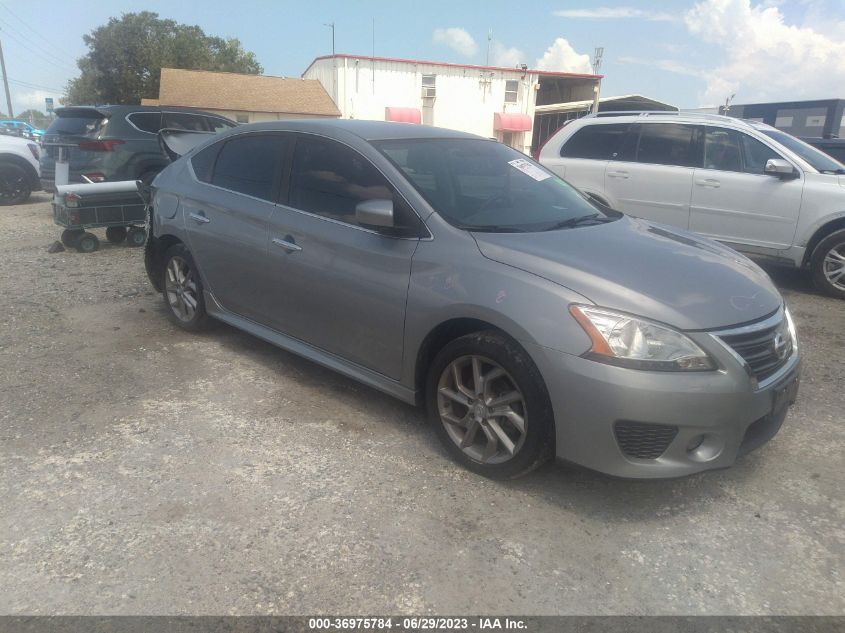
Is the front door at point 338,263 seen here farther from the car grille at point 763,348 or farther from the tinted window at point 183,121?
the tinted window at point 183,121

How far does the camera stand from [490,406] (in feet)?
9.80

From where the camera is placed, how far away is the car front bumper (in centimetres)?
258

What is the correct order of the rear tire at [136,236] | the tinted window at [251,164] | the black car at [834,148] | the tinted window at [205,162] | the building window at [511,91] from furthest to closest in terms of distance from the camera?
the building window at [511,91] < the black car at [834,148] < the rear tire at [136,236] < the tinted window at [205,162] < the tinted window at [251,164]

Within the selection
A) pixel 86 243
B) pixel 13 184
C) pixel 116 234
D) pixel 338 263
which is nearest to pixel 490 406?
pixel 338 263

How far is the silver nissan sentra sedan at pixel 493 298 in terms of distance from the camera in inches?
104

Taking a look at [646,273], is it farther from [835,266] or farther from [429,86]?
[429,86]

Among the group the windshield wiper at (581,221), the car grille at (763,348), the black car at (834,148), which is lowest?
the car grille at (763,348)

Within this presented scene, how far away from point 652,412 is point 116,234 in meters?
8.17

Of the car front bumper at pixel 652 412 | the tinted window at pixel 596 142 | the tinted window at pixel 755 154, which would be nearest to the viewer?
the car front bumper at pixel 652 412

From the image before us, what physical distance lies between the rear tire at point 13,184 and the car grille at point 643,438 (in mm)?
13621

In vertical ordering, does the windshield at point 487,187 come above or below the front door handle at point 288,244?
above

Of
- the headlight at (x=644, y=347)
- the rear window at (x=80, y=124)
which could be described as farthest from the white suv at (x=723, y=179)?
the rear window at (x=80, y=124)

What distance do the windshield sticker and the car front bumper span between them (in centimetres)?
165

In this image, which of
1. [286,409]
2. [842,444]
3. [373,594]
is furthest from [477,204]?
[842,444]
